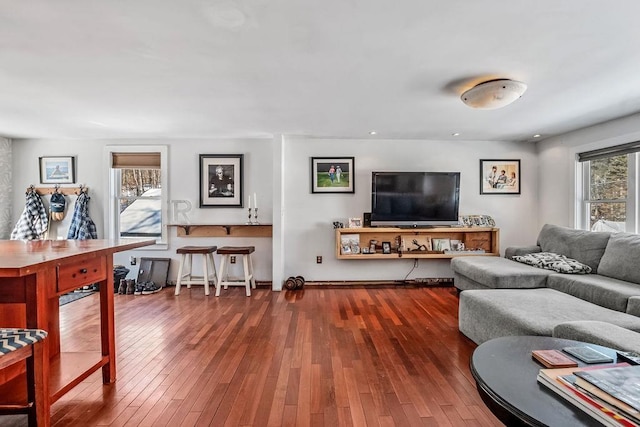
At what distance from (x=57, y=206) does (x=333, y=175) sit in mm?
3969

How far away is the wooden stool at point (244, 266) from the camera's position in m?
4.13

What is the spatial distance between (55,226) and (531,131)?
6812mm

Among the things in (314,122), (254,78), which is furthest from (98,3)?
(314,122)

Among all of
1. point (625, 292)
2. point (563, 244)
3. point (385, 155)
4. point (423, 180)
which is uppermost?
point (385, 155)

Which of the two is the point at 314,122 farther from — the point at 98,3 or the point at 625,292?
the point at 625,292

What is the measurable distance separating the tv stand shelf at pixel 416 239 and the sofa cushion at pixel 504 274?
28.7 inches

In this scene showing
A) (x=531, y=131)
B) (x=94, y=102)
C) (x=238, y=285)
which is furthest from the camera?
(x=238, y=285)

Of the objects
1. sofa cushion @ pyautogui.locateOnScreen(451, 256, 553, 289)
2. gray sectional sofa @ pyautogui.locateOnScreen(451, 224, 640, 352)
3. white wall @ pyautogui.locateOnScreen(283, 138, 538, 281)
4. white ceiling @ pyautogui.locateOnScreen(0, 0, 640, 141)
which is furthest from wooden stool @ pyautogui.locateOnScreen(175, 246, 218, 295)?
sofa cushion @ pyautogui.locateOnScreen(451, 256, 553, 289)

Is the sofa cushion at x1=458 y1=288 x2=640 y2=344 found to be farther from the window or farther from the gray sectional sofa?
the window

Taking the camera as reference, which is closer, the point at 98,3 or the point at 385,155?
the point at 98,3

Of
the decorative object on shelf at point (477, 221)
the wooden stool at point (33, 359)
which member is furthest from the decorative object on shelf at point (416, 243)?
the wooden stool at point (33, 359)

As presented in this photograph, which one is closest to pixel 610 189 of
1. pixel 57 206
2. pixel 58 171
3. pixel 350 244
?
→ pixel 350 244

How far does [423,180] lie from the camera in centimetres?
453

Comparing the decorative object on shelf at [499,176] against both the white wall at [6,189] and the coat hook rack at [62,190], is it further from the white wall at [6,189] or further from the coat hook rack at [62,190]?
the white wall at [6,189]
